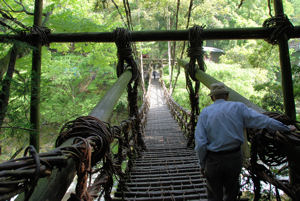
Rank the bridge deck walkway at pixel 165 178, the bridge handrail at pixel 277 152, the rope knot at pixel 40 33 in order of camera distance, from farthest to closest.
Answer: the rope knot at pixel 40 33 → the bridge deck walkway at pixel 165 178 → the bridge handrail at pixel 277 152

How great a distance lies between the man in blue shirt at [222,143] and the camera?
1.18 meters

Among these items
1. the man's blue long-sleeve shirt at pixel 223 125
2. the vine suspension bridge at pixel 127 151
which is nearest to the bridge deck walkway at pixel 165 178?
the vine suspension bridge at pixel 127 151

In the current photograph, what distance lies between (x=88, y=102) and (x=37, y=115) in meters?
6.13

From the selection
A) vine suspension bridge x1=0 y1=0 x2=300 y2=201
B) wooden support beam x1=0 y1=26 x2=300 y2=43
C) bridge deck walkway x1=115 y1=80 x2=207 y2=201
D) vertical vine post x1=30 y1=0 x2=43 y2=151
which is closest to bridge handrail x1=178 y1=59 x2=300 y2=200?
vine suspension bridge x1=0 y1=0 x2=300 y2=201

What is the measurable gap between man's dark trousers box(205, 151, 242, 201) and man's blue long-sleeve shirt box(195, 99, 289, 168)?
0.05 meters

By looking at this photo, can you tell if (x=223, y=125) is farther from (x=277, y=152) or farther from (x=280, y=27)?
(x=280, y=27)

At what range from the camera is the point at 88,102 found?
26.0 feet

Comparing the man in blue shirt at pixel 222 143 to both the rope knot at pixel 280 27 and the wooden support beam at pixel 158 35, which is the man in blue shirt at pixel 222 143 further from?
the rope knot at pixel 280 27

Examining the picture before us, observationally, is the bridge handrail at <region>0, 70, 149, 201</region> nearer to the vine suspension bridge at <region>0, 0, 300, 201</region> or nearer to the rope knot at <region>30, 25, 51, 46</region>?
the vine suspension bridge at <region>0, 0, 300, 201</region>

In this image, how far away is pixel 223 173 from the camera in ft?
4.10

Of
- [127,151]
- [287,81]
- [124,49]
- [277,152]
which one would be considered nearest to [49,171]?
[277,152]

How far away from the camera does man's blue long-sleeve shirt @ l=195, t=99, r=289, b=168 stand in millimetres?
1158

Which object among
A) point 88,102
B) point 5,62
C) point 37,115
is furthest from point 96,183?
point 88,102

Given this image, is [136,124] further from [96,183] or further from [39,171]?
[39,171]
